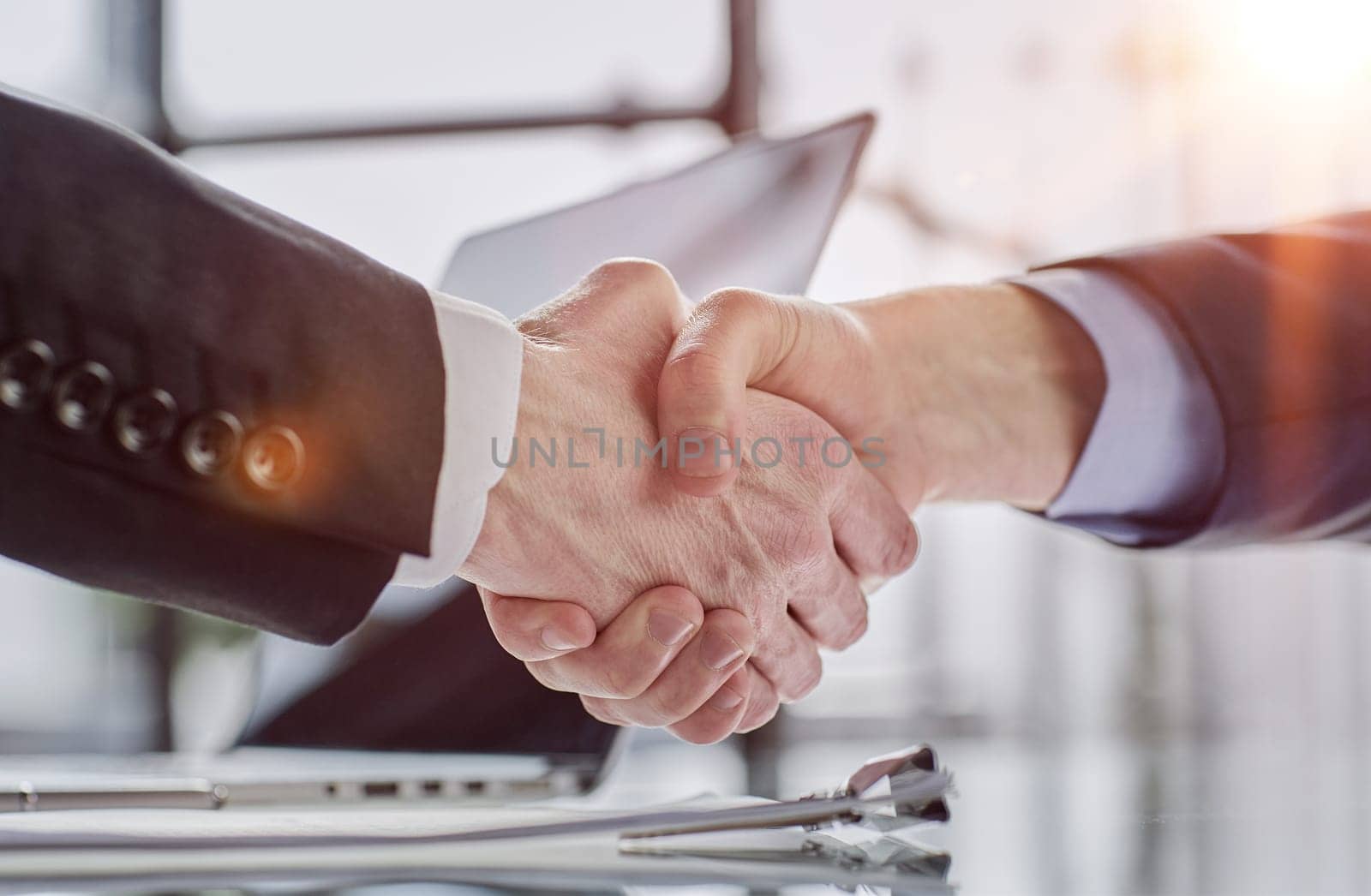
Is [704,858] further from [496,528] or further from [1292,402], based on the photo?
[1292,402]

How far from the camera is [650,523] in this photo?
64 cm

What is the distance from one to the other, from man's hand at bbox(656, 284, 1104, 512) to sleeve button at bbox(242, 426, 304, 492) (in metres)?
0.37

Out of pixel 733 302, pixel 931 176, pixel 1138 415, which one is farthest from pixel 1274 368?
pixel 931 176

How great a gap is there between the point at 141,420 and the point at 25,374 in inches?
1.6

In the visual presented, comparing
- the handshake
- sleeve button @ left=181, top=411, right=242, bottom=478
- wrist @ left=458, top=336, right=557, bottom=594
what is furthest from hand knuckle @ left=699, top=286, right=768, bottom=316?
sleeve button @ left=181, top=411, right=242, bottom=478

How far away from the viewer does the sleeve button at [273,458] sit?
16.0 inches

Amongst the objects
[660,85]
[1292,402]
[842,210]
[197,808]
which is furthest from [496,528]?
[660,85]

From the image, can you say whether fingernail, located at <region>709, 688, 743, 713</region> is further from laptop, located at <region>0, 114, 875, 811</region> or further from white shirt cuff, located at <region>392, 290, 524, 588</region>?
white shirt cuff, located at <region>392, 290, 524, 588</region>

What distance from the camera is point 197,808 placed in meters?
0.47

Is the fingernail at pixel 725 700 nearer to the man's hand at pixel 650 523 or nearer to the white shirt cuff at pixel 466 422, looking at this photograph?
the man's hand at pixel 650 523

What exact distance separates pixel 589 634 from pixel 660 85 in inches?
68.0

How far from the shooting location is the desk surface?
0.32 m

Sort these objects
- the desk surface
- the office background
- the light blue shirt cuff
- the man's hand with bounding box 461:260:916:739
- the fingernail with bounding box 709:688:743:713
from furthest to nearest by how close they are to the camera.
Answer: the office background → the light blue shirt cuff → the fingernail with bounding box 709:688:743:713 → the man's hand with bounding box 461:260:916:739 → the desk surface

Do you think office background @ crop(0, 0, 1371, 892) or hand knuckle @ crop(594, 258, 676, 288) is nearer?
hand knuckle @ crop(594, 258, 676, 288)
